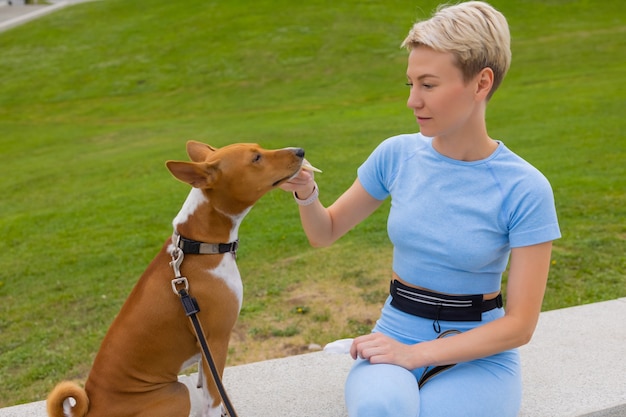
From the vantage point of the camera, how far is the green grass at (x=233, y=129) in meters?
5.94

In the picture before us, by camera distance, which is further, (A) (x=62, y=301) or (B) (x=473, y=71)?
(A) (x=62, y=301)

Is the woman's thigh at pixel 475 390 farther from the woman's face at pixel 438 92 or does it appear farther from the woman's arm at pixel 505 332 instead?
the woman's face at pixel 438 92

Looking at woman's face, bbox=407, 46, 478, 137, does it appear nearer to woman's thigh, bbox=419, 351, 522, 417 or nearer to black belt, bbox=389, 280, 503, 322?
black belt, bbox=389, 280, 503, 322

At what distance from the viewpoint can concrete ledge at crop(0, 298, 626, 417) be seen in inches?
125

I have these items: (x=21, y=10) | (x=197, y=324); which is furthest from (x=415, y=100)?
(x=21, y=10)

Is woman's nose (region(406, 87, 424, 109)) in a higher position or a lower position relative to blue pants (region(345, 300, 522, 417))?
higher

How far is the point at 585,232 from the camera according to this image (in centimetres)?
681

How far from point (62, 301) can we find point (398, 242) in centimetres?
421

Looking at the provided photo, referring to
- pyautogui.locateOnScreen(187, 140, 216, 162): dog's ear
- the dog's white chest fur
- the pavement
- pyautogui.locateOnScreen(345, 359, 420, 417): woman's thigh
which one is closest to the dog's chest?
the dog's white chest fur

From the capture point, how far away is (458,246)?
2.58 meters

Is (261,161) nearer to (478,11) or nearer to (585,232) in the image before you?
(478,11)

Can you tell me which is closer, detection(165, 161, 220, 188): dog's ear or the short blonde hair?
the short blonde hair

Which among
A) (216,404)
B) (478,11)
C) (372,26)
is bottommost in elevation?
(372,26)

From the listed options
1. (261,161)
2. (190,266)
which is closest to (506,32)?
(261,161)
